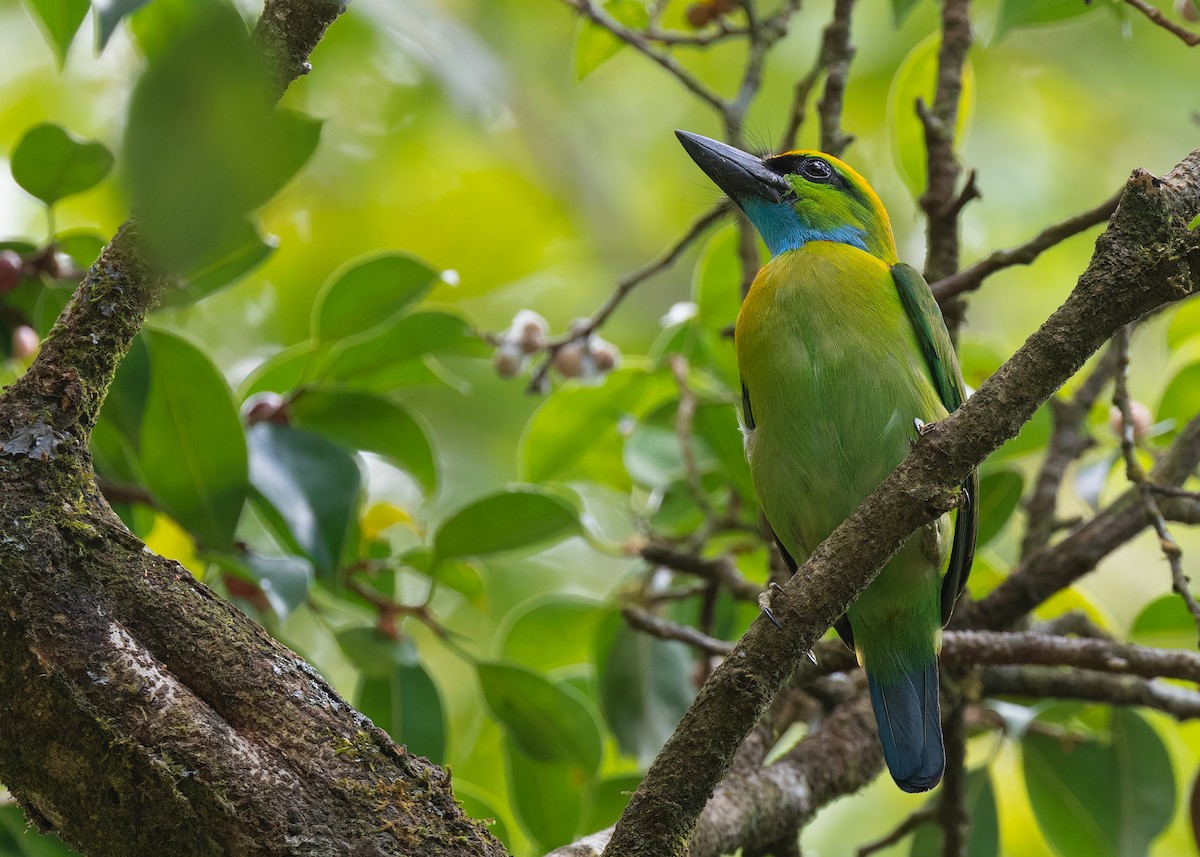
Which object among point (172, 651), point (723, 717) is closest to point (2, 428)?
point (172, 651)

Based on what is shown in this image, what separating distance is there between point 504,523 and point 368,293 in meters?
0.65

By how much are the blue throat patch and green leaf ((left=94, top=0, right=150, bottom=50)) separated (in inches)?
72.5

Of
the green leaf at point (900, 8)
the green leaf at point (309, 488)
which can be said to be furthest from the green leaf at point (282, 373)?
the green leaf at point (900, 8)

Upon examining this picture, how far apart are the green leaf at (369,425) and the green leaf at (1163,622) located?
A: 1.93 metres

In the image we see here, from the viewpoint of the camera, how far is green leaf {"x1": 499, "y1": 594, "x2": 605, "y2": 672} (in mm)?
3260

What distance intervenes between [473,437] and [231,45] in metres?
4.59

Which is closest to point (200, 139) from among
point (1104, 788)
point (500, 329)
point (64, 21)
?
point (64, 21)

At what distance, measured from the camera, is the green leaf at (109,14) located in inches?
73.3

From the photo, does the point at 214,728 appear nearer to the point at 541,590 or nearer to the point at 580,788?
the point at 580,788

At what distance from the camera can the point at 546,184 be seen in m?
6.40

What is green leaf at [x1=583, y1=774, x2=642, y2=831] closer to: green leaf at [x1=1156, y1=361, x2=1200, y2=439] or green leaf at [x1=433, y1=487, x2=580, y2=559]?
green leaf at [x1=433, y1=487, x2=580, y2=559]

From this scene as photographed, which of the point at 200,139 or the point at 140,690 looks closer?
the point at 200,139

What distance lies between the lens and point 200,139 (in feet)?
2.73

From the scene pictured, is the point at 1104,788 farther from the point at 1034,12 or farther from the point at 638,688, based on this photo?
the point at 1034,12
